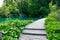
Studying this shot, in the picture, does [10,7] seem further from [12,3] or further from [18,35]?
[18,35]

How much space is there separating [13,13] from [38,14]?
5117 mm

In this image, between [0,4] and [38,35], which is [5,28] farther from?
[0,4]

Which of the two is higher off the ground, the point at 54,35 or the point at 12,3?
the point at 12,3

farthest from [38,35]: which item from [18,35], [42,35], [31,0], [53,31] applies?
[31,0]

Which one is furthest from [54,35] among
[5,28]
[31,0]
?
[31,0]

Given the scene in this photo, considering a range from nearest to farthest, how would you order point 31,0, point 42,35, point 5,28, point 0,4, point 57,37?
1. point 57,37
2. point 5,28
3. point 42,35
4. point 31,0
5. point 0,4

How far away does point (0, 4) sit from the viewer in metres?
41.3

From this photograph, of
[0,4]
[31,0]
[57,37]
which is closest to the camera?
[57,37]

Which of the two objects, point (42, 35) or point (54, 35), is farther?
point (42, 35)

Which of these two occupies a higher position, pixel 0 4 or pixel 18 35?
pixel 0 4

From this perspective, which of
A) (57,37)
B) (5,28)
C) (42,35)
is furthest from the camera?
(42,35)

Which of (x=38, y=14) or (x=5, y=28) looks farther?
(x=38, y=14)

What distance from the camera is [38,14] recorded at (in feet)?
128

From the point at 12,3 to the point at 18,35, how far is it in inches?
1355
